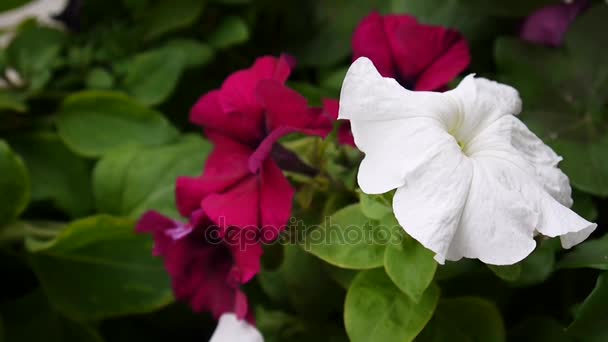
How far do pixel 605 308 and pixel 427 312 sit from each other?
77mm

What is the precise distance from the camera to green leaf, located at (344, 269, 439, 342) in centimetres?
31

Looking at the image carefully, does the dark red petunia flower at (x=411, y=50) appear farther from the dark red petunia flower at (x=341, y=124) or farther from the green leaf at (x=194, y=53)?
the green leaf at (x=194, y=53)

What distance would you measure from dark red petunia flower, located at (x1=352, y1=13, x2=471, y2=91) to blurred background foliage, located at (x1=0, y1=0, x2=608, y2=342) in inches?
2.2

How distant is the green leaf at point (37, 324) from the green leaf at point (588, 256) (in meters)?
0.31

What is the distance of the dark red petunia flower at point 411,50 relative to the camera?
1.15ft

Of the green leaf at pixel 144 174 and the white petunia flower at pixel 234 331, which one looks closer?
the white petunia flower at pixel 234 331

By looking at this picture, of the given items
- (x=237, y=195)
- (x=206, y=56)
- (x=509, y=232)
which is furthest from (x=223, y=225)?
(x=206, y=56)

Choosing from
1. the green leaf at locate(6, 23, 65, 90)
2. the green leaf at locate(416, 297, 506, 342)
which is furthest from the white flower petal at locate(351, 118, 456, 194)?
the green leaf at locate(6, 23, 65, 90)

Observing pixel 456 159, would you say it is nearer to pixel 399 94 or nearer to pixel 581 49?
pixel 399 94

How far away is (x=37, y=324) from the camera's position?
0.49m

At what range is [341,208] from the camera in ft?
1.16

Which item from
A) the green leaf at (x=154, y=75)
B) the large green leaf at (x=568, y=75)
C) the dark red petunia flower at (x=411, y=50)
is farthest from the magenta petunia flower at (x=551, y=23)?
the green leaf at (x=154, y=75)

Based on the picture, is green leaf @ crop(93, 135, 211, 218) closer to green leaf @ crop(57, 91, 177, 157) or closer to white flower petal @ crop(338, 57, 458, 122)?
green leaf @ crop(57, 91, 177, 157)

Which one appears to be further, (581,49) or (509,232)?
(581,49)
